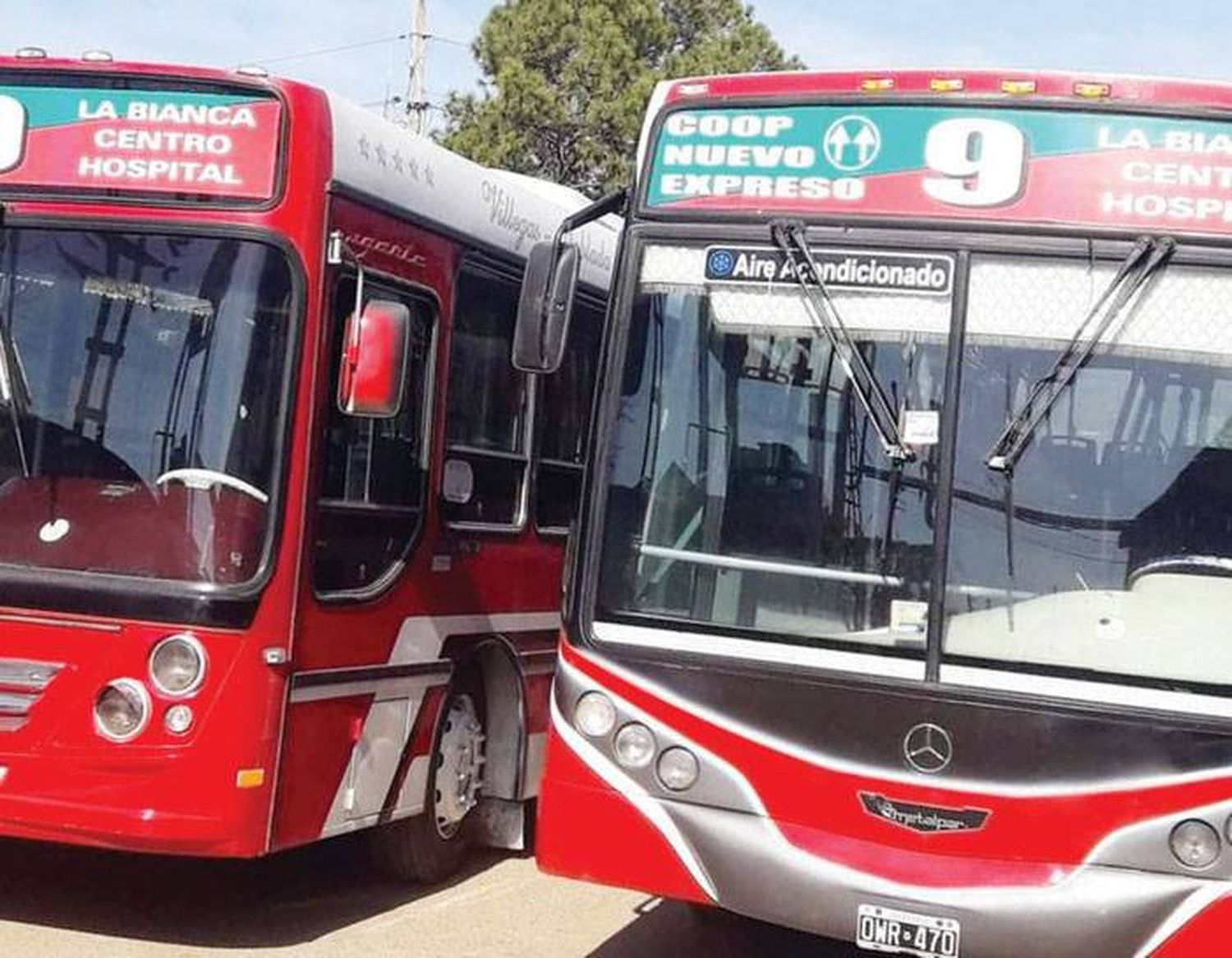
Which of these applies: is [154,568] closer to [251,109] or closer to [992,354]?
[251,109]

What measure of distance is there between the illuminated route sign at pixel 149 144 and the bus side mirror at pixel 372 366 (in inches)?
22.1

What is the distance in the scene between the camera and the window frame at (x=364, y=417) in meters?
6.62

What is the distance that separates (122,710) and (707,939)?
2525mm

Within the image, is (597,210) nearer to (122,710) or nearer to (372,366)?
(372,366)

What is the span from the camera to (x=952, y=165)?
18.9 feet

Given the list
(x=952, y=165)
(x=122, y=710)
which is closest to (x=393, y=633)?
(x=122, y=710)

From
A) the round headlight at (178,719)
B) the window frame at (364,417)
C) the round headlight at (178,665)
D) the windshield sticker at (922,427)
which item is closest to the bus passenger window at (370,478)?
the window frame at (364,417)

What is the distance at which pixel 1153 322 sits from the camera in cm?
547

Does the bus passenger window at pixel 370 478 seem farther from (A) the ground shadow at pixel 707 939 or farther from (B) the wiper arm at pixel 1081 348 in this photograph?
(B) the wiper arm at pixel 1081 348

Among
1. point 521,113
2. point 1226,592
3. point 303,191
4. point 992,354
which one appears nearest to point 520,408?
point 303,191

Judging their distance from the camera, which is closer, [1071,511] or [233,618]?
[1071,511]

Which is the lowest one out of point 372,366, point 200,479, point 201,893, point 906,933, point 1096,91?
point 201,893

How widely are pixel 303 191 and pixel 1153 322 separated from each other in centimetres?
292

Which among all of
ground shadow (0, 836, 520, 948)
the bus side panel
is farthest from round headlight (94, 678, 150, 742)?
ground shadow (0, 836, 520, 948)
